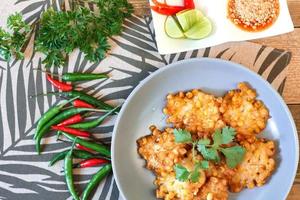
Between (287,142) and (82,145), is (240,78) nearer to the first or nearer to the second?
(287,142)

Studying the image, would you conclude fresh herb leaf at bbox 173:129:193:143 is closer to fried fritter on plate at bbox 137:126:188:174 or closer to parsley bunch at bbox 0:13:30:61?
fried fritter on plate at bbox 137:126:188:174

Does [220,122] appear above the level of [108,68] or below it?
below

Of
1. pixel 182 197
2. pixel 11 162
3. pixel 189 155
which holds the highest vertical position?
pixel 11 162

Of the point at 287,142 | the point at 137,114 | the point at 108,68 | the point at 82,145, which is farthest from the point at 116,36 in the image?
the point at 287,142

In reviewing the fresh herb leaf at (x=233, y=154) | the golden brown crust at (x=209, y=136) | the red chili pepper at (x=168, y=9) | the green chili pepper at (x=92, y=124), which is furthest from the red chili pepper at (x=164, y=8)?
Answer: the fresh herb leaf at (x=233, y=154)

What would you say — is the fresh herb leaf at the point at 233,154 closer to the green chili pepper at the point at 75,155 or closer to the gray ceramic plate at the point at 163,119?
the gray ceramic plate at the point at 163,119

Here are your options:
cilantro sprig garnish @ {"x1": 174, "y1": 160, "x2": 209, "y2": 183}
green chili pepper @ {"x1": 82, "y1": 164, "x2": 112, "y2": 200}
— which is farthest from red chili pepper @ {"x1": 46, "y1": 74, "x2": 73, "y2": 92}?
cilantro sprig garnish @ {"x1": 174, "y1": 160, "x2": 209, "y2": 183}

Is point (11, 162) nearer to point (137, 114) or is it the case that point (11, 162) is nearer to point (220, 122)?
point (137, 114)
